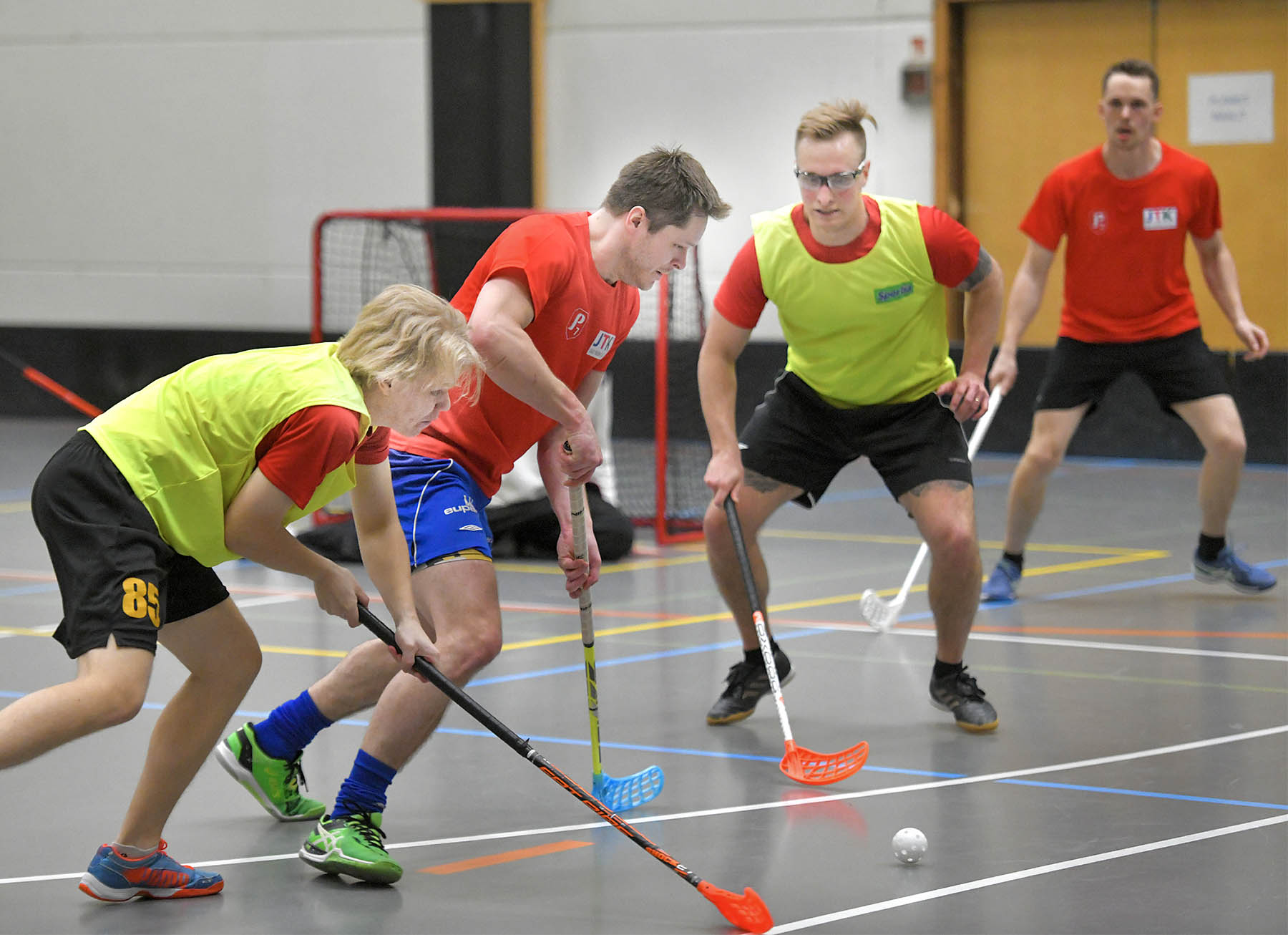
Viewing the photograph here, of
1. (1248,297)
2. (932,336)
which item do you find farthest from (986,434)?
(932,336)

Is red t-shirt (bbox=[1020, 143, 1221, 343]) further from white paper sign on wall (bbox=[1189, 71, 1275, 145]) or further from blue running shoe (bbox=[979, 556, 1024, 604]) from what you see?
white paper sign on wall (bbox=[1189, 71, 1275, 145])

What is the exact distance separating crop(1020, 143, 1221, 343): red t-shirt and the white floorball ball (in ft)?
10.4

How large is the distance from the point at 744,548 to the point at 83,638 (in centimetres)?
204

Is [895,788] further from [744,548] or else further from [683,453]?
[683,453]

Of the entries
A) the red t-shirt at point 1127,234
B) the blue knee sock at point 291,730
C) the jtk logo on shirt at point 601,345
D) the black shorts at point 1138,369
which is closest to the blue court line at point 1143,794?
Answer: the jtk logo on shirt at point 601,345

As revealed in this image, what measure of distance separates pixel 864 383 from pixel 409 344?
193 cm

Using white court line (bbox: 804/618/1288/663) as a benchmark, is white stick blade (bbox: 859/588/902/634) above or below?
above

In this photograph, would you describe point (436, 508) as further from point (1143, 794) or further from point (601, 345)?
point (1143, 794)

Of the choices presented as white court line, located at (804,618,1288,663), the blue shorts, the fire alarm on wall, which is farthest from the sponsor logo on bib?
the fire alarm on wall

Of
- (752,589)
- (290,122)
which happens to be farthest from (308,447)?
(290,122)

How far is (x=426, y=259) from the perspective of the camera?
9.84 meters

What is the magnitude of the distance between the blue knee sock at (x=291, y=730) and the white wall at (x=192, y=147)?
8656mm

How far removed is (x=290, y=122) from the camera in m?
12.4

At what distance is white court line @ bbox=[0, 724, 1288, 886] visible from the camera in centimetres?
360
